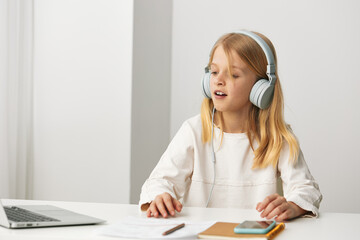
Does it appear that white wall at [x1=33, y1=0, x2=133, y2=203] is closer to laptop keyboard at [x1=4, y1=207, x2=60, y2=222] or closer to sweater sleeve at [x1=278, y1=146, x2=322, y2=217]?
sweater sleeve at [x1=278, y1=146, x2=322, y2=217]

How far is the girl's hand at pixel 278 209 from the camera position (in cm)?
125

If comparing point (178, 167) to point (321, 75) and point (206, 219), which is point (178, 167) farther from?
point (321, 75)

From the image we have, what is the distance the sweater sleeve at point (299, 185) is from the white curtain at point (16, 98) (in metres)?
1.40

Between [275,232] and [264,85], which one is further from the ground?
[264,85]

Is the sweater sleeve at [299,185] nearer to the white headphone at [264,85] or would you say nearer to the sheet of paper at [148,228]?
the white headphone at [264,85]

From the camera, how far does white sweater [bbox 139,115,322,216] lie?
1.63 metres

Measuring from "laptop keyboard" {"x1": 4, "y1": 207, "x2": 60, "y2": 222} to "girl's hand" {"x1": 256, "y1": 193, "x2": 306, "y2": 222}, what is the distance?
490 mm

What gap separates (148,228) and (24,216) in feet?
0.92

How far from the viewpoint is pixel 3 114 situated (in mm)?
2449

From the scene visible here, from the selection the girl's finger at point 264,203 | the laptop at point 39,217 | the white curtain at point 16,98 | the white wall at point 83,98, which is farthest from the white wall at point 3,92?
the girl's finger at point 264,203

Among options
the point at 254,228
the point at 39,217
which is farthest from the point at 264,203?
the point at 39,217

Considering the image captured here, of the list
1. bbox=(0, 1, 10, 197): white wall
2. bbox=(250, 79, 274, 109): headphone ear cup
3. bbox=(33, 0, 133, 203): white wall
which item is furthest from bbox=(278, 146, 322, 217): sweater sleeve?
bbox=(0, 1, 10, 197): white wall

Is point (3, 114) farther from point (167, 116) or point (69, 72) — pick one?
point (167, 116)

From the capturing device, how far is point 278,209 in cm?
125
